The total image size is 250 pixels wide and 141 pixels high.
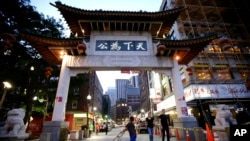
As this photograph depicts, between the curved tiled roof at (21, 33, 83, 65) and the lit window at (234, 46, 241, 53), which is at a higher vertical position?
the lit window at (234, 46, 241, 53)

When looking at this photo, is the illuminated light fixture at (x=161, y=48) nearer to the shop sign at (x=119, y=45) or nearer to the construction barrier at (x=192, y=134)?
the shop sign at (x=119, y=45)

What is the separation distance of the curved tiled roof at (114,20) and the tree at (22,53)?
355cm

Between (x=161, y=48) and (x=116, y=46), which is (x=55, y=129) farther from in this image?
(x=161, y=48)

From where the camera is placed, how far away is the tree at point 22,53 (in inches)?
557

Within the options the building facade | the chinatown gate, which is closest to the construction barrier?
the chinatown gate

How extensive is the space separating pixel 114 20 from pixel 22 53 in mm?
11503

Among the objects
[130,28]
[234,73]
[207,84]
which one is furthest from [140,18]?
[234,73]

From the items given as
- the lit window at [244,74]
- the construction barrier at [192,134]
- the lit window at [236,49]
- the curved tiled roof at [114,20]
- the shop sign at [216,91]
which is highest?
the lit window at [236,49]

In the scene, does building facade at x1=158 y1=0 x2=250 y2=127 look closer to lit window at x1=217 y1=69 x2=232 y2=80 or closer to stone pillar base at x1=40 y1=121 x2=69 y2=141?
lit window at x1=217 y1=69 x2=232 y2=80

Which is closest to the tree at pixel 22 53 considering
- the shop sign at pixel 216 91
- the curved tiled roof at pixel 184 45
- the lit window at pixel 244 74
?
the curved tiled roof at pixel 184 45

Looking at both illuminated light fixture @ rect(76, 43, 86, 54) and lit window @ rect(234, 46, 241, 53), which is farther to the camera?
lit window @ rect(234, 46, 241, 53)

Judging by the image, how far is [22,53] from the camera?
53.4ft

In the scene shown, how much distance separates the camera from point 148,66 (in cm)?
1050

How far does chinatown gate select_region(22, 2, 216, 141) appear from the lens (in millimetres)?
9875
